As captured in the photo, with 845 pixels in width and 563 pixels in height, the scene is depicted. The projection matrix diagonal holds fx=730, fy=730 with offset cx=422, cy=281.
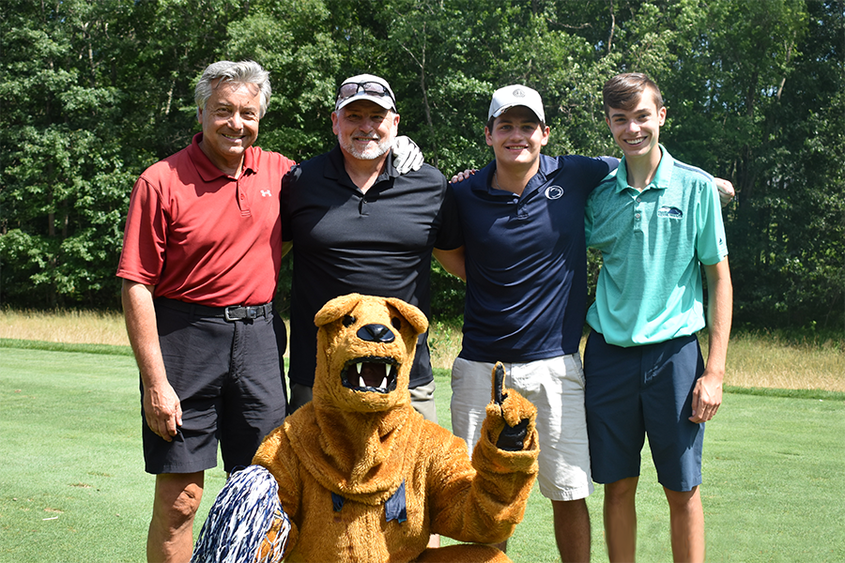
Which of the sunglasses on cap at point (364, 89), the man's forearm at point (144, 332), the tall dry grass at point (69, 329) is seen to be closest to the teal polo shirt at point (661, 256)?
the sunglasses on cap at point (364, 89)

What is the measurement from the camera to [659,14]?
68.0ft

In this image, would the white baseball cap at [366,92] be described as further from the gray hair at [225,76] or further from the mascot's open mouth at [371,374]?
the mascot's open mouth at [371,374]

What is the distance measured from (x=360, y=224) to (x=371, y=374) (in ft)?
3.31

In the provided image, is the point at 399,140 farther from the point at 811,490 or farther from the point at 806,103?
the point at 806,103

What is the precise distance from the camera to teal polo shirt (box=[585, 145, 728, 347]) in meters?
2.94

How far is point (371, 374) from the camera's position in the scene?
83.9 inches

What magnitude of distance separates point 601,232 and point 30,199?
22.4 m

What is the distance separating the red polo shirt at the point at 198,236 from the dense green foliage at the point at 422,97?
16.9 m

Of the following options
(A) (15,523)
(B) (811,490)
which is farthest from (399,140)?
(B) (811,490)

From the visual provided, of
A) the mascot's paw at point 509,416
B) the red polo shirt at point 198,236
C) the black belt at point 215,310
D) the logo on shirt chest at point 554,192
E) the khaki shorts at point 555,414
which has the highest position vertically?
the logo on shirt chest at point 554,192

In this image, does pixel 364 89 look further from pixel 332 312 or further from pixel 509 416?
pixel 509 416

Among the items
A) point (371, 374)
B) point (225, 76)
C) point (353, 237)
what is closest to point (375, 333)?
point (371, 374)

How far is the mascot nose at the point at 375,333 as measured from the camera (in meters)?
2.06

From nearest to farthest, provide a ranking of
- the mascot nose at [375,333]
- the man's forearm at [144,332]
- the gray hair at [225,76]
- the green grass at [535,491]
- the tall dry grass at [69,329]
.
→ the mascot nose at [375,333] → the man's forearm at [144,332] → the gray hair at [225,76] → the green grass at [535,491] → the tall dry grass at [69,329]
